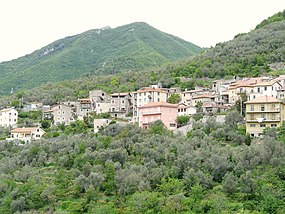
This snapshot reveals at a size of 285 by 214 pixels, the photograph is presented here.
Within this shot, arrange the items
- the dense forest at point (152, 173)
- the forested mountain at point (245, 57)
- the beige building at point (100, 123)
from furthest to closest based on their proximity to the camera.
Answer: the forested mountain at point (245, 57)
the beige building at point (100, 123)
the dense forest at point (152, 173)

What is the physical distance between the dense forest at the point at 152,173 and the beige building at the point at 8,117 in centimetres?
2228

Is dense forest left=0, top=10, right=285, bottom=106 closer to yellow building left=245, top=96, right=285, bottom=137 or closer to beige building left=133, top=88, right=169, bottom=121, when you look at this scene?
beige building left=133, top=88, right=169, bottom=121

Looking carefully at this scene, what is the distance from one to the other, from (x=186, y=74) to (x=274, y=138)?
5232cm

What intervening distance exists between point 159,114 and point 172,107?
7.92ft

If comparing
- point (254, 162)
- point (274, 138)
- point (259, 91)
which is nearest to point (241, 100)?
point (259, 91)

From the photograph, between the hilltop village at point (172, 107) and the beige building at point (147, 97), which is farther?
the beige building at point (147, 97)

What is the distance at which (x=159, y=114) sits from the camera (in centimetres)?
6619

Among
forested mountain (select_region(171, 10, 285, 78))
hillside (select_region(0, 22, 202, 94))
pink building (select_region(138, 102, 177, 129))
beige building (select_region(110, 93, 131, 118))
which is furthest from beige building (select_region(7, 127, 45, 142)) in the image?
hillside (select_region(0, 22, 202, 94))

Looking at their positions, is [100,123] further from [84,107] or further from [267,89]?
[267,89]

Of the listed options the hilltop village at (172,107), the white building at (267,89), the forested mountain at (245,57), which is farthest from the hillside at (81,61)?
the white building at (267,89)

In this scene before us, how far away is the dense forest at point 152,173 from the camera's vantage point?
42.1 m

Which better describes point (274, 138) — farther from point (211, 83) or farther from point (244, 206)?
point (211, 83)

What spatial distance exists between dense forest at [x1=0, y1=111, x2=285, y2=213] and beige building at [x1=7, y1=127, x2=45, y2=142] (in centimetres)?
998

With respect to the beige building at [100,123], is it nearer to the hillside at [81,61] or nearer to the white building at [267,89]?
the white building at [267,89]
